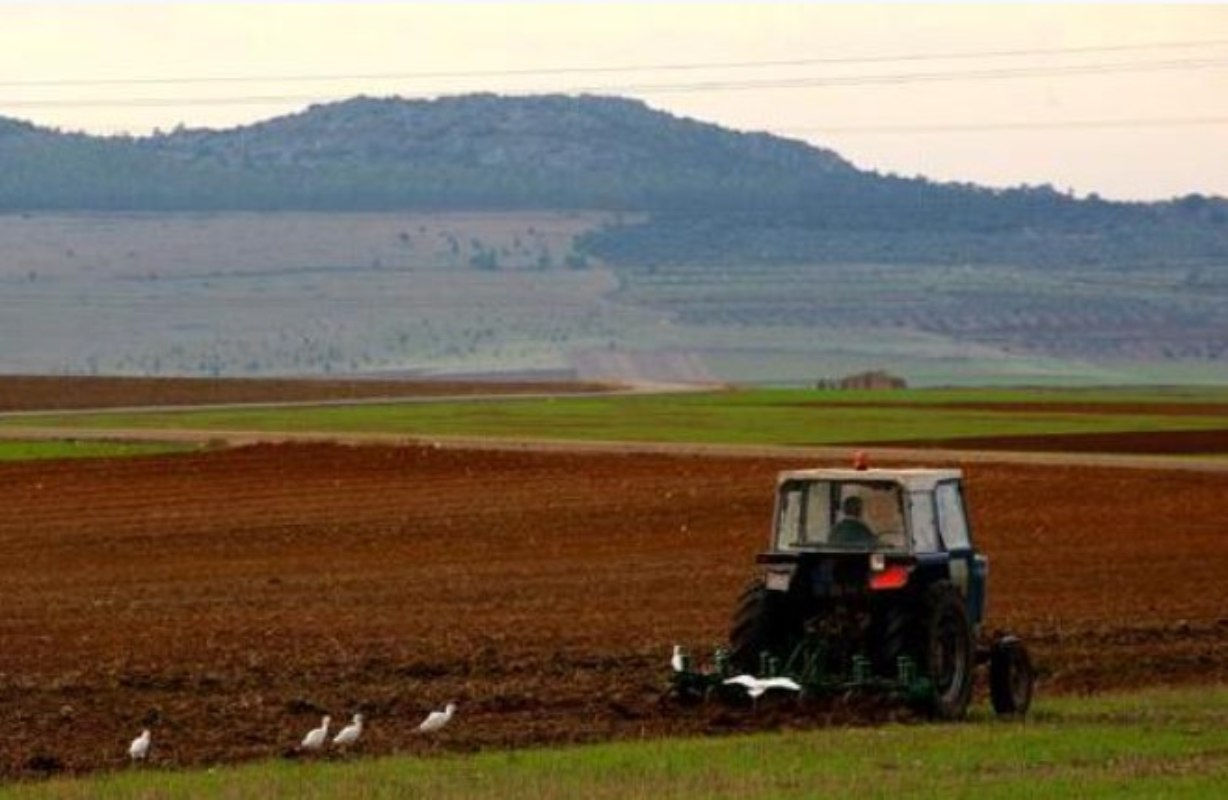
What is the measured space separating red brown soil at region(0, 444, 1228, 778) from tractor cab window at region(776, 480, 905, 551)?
142cm

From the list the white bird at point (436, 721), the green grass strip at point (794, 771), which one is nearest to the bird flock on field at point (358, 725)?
the white bird at point (436, 721)

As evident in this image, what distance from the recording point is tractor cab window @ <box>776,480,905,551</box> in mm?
22359

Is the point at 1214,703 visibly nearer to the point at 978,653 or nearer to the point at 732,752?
the point at 978,653

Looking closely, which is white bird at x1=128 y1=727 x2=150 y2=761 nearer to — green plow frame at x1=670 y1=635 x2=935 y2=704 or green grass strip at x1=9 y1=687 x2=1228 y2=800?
green grass strip at x1=9 y1=687 x2=1228 y2=800

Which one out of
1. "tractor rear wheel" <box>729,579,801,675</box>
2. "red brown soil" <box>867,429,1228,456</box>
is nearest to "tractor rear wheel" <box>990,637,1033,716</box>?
"tractor rear wheel" <box>729,579,801,675</box>

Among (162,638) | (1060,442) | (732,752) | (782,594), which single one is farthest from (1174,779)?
(1060,442)

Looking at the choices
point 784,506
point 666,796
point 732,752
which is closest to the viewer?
point 666,796

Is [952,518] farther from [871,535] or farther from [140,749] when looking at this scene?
[140,749]

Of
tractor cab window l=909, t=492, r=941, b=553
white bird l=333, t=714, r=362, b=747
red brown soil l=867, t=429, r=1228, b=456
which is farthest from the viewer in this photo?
red brown soil l=867, t=429, r=1228, b=456

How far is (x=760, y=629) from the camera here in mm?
22219

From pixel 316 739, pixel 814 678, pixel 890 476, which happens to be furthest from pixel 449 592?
pixel 316 739

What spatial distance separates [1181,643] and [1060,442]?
47.1 m

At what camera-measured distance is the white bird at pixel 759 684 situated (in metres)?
21.8

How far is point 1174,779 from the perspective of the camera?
1811 cm
